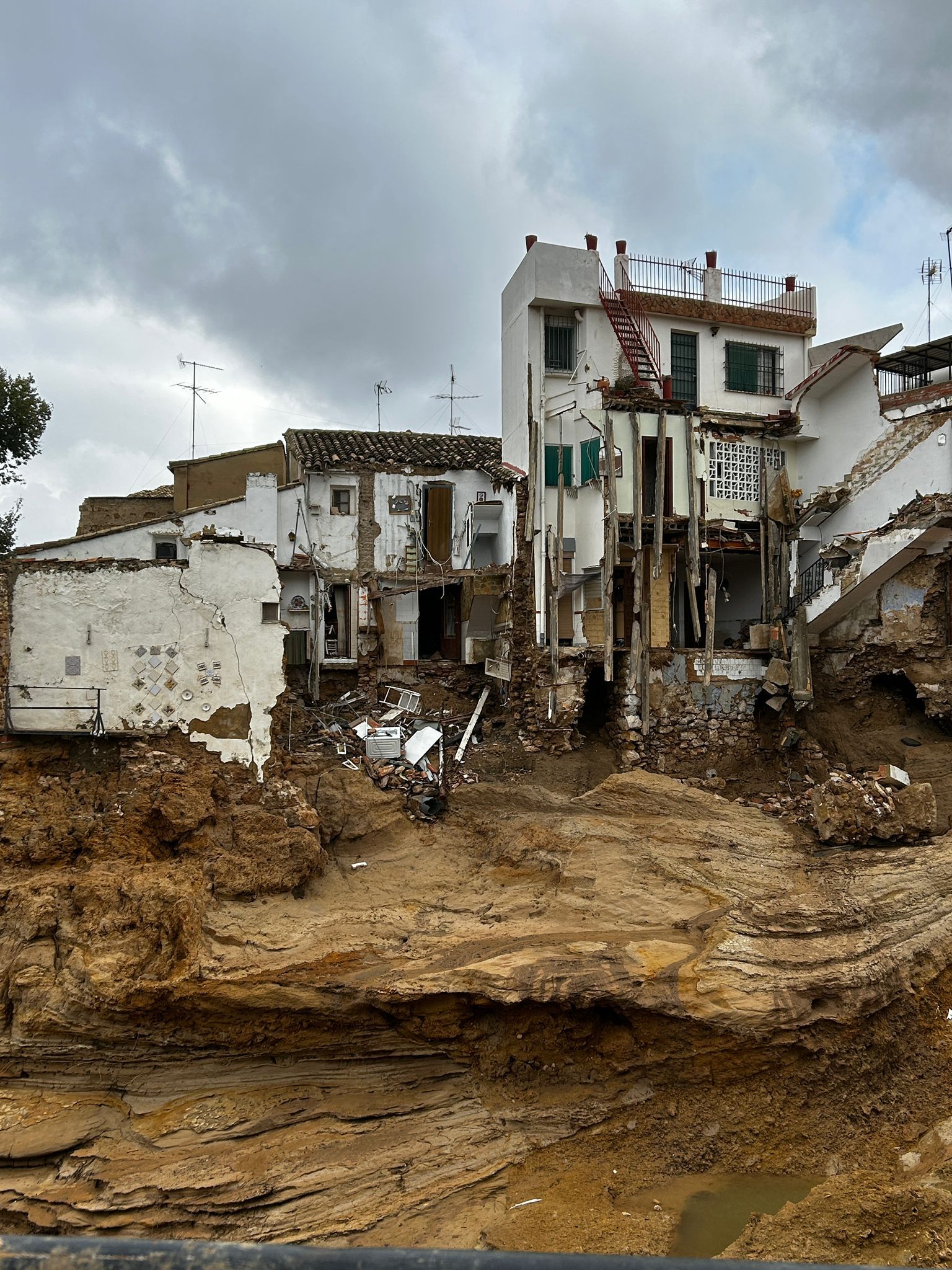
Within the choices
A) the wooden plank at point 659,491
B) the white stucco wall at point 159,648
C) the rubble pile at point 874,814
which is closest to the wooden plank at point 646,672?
the wooden plank at point 659,491

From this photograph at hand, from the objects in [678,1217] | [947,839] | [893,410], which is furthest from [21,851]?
[893,410]

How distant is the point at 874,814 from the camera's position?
1298 cm

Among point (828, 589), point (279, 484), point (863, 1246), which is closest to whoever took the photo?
point (863, 1246)

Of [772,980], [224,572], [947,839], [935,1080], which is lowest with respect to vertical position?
[935,1080]

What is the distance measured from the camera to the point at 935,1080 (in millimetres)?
9094

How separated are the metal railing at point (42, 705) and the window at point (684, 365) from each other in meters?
14.2

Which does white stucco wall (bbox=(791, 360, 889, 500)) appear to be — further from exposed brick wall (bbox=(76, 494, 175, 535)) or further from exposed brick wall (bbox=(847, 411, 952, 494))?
exposed brick wall (bbox=(76, 494, 175, 535))

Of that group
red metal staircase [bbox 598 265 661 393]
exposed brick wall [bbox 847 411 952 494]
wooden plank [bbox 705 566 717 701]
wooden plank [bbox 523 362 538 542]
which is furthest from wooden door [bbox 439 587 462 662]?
exposed brick wall [bbox 847 411 952 494]

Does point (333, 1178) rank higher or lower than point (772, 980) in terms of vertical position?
lower

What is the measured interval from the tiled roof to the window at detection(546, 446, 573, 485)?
3072 millimetres

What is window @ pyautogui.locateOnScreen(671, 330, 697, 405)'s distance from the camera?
1839 cm

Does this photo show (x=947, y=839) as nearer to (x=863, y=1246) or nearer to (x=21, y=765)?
(x=863, y=1246)

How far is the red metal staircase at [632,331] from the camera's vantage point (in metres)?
17.3

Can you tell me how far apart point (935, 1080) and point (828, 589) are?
32.4 ft
